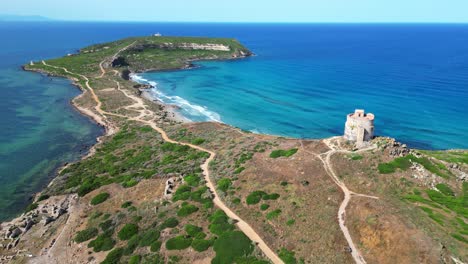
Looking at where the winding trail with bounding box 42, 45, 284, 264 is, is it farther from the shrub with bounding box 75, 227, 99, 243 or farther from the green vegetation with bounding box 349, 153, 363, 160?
the green vegetation with bounding box 349, 153, 363, 160

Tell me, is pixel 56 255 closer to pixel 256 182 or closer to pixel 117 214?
pixel 117 214

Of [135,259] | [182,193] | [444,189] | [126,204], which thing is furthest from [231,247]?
[444,189]

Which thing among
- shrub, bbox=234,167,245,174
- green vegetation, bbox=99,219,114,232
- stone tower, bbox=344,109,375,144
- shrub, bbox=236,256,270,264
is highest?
stone tower, bbox=344,109,375,144

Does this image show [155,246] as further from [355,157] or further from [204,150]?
[355,157]

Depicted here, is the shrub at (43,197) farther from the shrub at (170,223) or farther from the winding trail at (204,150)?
the winding trail at (204,150)

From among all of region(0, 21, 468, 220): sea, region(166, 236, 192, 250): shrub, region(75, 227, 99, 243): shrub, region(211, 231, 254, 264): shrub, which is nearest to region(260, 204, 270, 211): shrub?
region(211, 231, 254, 264): shrub

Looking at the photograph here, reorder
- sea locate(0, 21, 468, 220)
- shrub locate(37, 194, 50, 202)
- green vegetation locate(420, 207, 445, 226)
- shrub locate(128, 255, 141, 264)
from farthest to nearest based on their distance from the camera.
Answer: sea locate(0, 21, 468, 220) → shrub locate(37, 194, 50, 202) → shrub locate(128, 255, 141, 264) → green vegetation locate(420, 207, 445, 226)

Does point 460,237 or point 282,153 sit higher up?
point 460,237
